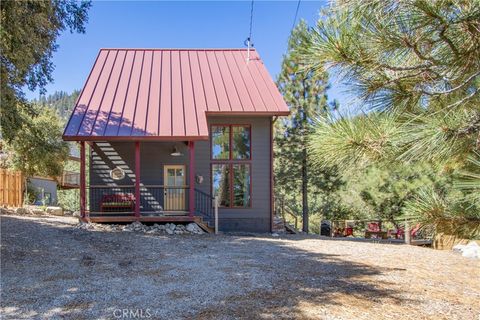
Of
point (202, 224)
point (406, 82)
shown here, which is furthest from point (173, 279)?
point (202, 224)

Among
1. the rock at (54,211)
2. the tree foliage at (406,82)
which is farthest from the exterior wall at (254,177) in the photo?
the tree foliage at (406,82)

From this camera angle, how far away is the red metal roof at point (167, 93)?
1128 centimetres

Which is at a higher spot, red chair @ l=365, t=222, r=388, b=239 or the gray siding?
the gray siding

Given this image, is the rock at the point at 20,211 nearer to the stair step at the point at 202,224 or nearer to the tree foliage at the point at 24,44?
the tree foliage at the point at 24,44

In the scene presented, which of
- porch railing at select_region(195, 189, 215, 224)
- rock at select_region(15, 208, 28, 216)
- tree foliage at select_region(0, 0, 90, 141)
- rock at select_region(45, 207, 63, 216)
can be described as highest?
tree foliage at select_region(0, 0, 90, 141)

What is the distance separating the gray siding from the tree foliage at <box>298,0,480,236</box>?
10.1 meters

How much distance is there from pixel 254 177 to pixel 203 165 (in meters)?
1.80

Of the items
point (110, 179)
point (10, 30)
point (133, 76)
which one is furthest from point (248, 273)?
point (133, 76)

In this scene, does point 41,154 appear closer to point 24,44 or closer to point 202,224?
point 202,224

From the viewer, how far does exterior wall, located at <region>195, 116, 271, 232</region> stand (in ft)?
41.4

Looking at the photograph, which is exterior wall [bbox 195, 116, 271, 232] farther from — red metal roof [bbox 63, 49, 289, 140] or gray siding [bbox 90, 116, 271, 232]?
red metal roof [bbox 63, 49, 289, 140]

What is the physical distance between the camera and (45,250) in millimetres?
7574

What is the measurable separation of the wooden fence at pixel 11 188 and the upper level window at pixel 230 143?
9091mm

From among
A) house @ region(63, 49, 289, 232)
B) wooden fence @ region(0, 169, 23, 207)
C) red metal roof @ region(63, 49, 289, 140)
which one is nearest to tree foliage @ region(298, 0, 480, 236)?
red metal roof @ region(63, 49, 289, 140)
